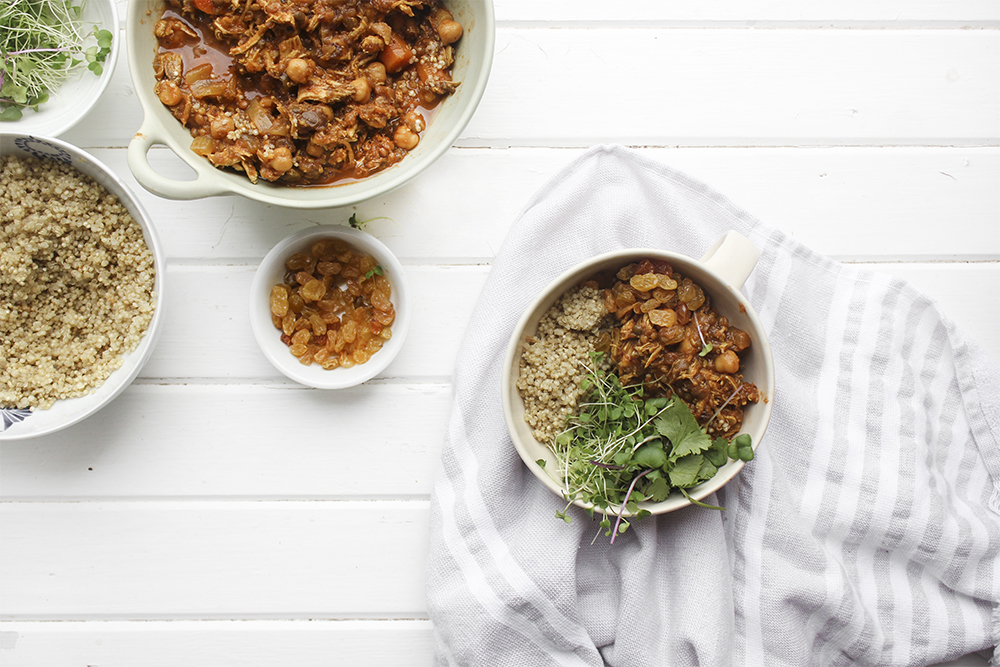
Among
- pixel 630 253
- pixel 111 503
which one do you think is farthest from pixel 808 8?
pixel 111 503

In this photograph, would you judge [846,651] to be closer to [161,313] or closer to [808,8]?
[808,8]

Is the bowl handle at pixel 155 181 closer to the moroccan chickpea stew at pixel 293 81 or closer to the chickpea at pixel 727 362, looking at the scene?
the moroccan chickpea stew at pixel 293 81

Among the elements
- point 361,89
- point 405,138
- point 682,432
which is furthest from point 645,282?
point 361,89

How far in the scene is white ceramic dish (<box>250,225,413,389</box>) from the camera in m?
1.58

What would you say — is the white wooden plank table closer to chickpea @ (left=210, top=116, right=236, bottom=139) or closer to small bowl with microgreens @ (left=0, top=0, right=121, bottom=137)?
small bowl with microgreens @ (left=0, top=0, right=121, bottom=137)

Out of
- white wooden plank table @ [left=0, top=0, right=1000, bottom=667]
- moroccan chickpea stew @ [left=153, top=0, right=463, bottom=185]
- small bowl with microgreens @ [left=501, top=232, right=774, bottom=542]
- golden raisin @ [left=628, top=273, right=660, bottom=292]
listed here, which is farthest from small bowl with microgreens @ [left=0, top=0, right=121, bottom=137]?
golden raisin @ [left=628, top=273, right=660, bottom=292]

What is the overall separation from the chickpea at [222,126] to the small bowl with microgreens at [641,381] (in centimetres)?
75

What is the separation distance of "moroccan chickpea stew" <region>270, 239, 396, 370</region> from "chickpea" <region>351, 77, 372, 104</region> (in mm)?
360

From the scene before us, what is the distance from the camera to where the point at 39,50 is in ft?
4.99

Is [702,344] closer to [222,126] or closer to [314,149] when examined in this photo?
[314,149]

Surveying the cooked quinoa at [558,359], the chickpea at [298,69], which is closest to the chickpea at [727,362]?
the cooked quinoa at [558,359]

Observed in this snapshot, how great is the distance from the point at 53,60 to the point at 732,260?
165cm

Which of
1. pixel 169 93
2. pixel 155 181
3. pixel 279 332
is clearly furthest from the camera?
pixel 279 332

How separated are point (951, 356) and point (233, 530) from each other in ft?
6.35
